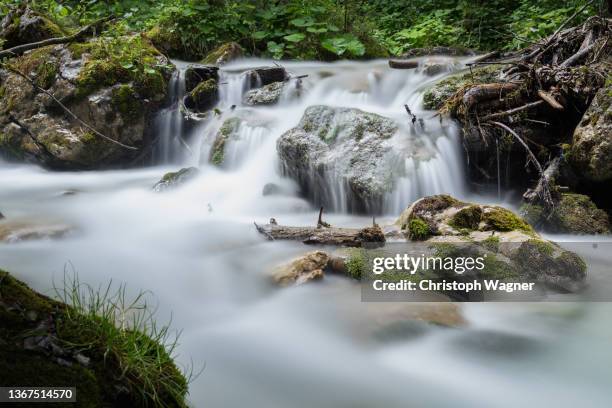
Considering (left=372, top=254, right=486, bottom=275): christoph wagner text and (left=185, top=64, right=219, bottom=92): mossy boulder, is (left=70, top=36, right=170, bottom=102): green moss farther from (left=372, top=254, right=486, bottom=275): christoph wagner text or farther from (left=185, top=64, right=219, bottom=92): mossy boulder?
(left=372, top=254, right=486, bottom=275): christoph wagner text

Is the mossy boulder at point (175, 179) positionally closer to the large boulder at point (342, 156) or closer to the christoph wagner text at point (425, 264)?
the large boulder at point (342, 156)

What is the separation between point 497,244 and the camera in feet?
13.2

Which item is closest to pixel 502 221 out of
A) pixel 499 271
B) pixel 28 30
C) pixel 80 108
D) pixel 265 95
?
pixel 499 271

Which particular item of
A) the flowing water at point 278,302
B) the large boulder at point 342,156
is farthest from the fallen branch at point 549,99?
the large boulder at point 342,156

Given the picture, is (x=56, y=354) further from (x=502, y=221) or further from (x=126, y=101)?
(x=126, y=101)

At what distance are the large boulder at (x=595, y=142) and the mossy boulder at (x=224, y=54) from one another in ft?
23.3

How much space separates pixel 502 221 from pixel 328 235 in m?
1.50

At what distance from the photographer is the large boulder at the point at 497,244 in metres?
3.82

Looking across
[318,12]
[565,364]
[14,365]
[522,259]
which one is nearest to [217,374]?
[14,365]

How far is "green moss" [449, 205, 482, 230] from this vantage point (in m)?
4.36

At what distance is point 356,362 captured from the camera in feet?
9.69

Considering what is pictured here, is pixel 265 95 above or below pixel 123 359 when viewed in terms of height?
above

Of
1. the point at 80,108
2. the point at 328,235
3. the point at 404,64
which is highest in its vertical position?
the point at 404,64

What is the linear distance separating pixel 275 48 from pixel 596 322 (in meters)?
9.09
